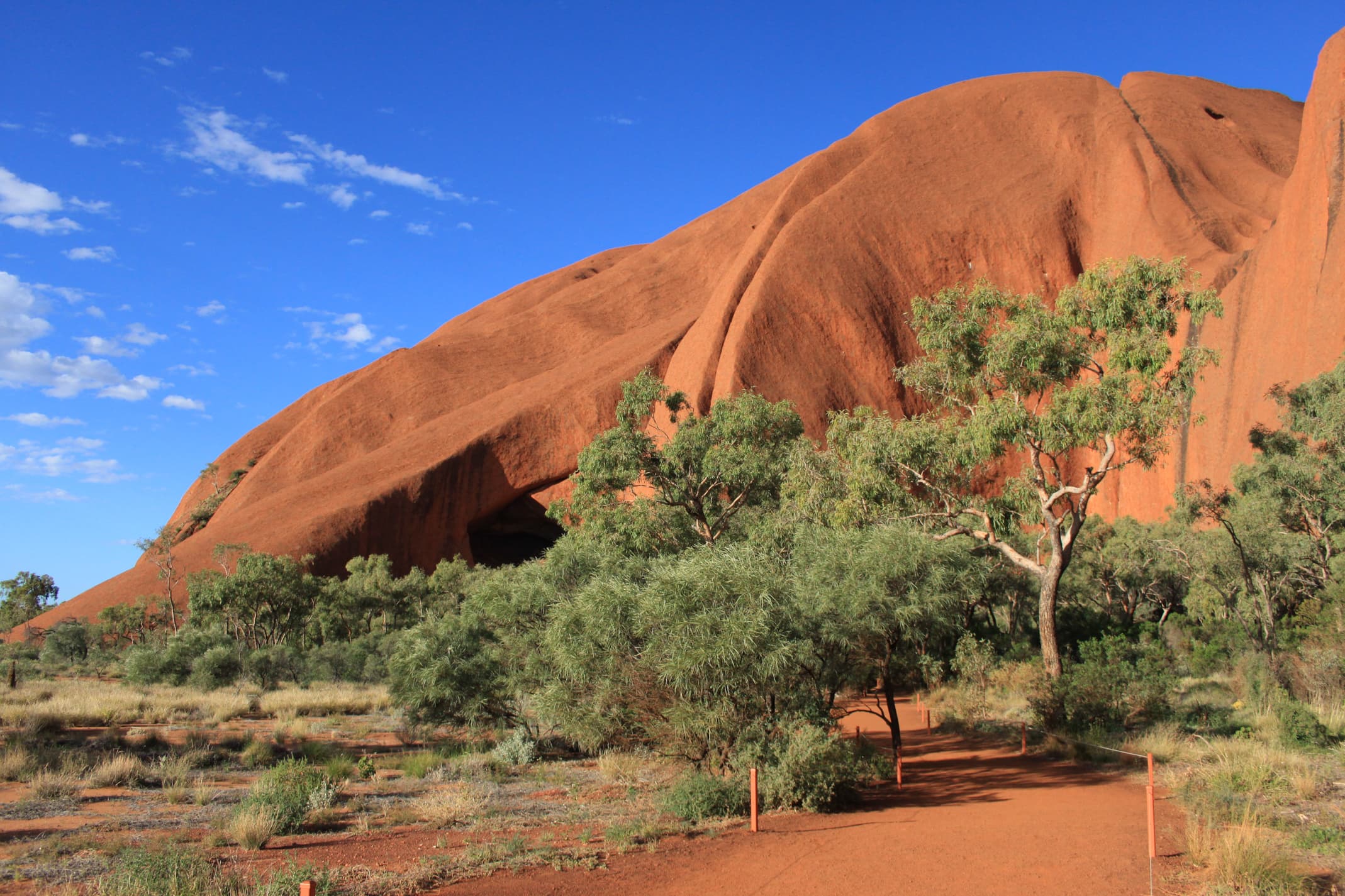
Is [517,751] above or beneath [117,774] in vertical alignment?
beneath

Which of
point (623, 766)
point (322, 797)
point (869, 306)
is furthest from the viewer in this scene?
point (869, 306)

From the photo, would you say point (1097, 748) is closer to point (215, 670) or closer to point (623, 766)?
point (623, 766)

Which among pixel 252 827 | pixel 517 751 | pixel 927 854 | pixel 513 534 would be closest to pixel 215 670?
pixel 517 751

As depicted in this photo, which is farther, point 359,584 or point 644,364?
point 644,364

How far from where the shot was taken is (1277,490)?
2183cm

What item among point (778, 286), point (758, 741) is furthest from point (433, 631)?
point (778, 286)

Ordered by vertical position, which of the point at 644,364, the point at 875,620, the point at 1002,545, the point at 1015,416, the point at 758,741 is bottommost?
the point at 758,741

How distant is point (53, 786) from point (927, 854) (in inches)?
399

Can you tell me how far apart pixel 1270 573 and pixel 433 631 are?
1913 centimetres

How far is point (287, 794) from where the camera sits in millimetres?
9227

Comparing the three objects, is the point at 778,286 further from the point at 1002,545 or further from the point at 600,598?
the point at 600,598

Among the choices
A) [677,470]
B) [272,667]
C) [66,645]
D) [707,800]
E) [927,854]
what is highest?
[677,470]

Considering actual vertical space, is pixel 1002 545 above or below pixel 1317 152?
below

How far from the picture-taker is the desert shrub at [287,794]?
878cm
